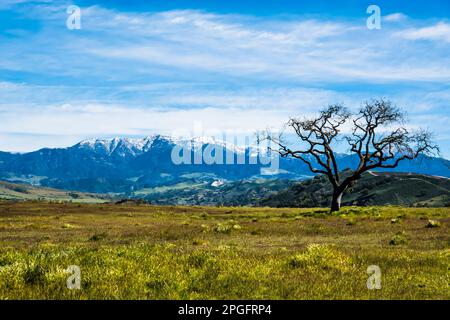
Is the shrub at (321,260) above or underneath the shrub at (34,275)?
underneath

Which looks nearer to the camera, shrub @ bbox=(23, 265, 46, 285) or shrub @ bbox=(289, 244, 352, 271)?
shrub @ bbox=(23, 265, 46, 285)

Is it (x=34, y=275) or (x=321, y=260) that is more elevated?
(x=34, y=275)

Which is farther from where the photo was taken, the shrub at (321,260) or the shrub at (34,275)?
the shrub at (321,260)

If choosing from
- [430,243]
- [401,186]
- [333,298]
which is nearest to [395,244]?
[430,243]

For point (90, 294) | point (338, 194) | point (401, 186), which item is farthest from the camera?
point (401, 186)

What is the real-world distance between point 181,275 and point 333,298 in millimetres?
4709

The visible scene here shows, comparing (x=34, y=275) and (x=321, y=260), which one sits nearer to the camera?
(x=34, y=275)

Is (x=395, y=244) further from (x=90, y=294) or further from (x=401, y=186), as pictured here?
(x=401, y=186)

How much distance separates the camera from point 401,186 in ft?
394

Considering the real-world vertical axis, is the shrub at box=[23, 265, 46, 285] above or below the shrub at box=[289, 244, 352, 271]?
above
